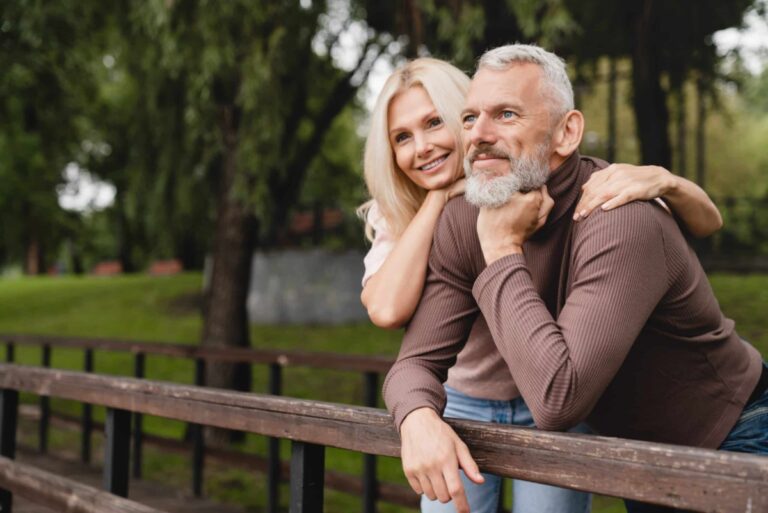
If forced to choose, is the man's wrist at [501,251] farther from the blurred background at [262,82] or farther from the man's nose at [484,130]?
the blurred background at [262,82]

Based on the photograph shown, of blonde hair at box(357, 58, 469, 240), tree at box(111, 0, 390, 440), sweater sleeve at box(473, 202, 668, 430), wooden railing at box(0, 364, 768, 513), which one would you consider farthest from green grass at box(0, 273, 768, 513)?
sweater sleeve at box(473, 202, 668, 430)

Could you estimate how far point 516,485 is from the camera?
2.49 m

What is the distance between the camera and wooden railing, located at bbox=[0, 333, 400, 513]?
16.5 feet

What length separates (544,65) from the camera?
2029 mm

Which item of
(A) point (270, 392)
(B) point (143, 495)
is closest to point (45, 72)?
(B) point (143, 495)

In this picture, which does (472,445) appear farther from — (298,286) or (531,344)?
(298,286)

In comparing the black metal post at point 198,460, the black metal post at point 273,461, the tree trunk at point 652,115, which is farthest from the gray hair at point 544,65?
the tree trunk at point 652,115

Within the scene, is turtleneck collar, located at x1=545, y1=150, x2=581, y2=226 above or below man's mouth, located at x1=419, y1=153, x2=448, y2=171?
→ below

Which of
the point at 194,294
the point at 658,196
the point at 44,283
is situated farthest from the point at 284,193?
the point at 44,283

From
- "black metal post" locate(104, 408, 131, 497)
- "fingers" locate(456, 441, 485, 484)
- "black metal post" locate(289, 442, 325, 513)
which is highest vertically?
"fingers" locate(456, 441, 485, 484)

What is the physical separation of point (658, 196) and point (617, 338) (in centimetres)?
40

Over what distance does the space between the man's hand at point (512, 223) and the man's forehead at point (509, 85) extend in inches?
8.4

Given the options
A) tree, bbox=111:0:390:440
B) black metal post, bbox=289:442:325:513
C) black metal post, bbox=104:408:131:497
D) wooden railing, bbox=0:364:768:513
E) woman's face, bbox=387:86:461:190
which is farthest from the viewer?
tree, bbox=111:0:390:440

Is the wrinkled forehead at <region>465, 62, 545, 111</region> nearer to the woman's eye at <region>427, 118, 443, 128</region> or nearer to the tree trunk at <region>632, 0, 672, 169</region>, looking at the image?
the woman's eye at <region>427, 118, 443, 128</region>
